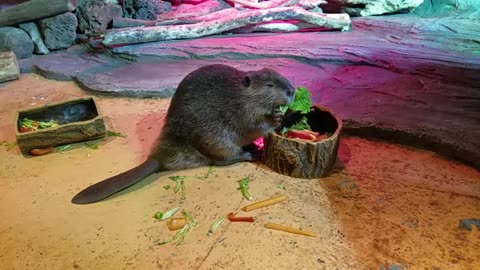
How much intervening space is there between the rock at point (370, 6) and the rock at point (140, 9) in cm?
256

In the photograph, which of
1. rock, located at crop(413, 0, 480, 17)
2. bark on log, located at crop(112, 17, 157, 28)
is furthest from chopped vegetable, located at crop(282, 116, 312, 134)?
rock, located at crop(413, 0, 480, 17)

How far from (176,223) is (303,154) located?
0.84 meters

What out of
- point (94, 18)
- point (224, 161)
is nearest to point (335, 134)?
point (224, 161)

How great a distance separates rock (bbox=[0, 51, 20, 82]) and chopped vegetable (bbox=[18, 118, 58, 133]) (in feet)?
5.36

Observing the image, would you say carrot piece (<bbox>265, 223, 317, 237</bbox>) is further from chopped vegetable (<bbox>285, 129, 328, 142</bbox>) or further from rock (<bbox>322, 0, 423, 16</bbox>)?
rock (<bbox>322, 0, 423, 16</bbox>)

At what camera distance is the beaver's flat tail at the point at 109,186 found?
2.31 meters

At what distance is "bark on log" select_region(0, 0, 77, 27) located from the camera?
5066 millimetres

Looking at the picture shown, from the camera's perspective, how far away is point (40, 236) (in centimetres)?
211

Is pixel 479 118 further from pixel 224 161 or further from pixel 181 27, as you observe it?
pixel 181 27

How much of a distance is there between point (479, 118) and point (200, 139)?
1.98m

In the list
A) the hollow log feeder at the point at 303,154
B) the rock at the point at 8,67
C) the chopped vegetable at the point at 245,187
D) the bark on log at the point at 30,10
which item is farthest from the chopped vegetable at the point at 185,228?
the bark on log at the point at 30,10

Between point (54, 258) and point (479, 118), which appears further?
point (479, 118)

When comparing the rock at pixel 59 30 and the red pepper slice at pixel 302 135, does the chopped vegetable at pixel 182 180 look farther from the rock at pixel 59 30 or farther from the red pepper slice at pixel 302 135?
the rock at pixel 59 30

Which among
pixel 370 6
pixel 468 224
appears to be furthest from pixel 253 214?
pixel 370 6
